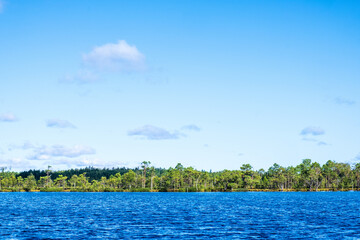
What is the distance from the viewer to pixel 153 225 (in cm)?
6009

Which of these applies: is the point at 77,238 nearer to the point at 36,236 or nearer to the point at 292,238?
the point at 36,236

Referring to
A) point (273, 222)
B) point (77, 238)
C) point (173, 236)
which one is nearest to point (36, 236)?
point (77, 238)

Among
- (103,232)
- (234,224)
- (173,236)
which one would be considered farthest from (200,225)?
(103,232)

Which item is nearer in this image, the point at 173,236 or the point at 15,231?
the point at 173,236

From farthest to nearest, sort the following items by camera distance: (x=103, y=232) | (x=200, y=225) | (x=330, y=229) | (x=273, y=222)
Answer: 1. (x=273, y=222)
2. (x=200, y=225)
3. (x=330, y=229)
4. (x=103, y=232)

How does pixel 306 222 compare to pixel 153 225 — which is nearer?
pixel 153 225

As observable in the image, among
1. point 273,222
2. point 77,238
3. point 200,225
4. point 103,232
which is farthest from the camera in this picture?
point 273,222

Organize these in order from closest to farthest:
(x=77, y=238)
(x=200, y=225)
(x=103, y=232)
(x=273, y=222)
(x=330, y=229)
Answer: (x=77, y=238) → (x=103, y=232) → (x=330, y=229) → (x=200, y=225) → (x=273, y=222)

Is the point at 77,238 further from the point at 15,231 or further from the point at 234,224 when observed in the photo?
the point at 234,224

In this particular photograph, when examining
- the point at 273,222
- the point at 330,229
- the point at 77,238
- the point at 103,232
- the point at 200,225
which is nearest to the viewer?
the point at 77,238

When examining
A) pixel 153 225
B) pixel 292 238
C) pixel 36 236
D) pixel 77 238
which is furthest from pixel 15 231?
A: pixel 292 238

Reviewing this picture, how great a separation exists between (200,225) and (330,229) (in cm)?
1894

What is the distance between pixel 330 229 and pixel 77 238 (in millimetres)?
35269

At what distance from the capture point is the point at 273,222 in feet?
211
